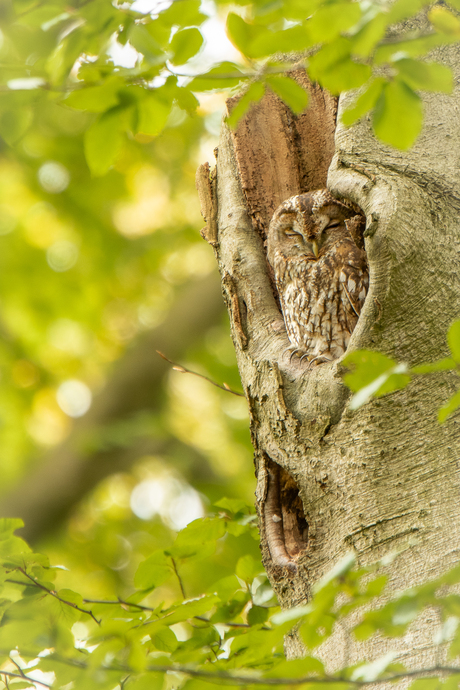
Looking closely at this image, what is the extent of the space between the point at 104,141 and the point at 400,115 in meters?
0.54

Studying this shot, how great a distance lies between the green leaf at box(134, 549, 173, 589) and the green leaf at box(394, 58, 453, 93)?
1.39 meters

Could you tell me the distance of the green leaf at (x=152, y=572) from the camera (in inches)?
68.7

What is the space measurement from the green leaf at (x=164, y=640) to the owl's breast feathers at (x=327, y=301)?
1.23m

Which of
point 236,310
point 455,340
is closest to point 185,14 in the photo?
point 455,340

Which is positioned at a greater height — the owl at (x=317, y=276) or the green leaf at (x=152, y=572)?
the owl at (x=317, y=276)

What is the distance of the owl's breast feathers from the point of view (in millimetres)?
2449

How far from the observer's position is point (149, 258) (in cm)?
805

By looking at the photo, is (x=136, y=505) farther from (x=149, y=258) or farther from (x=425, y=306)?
(x=425, y=306)

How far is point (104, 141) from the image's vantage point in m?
1.15

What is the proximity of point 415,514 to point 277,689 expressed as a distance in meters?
0.58

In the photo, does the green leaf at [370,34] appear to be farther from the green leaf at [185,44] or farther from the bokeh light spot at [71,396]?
the bokeh light spot at [71,396]

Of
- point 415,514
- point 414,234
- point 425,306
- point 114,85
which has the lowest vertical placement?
point 415,514

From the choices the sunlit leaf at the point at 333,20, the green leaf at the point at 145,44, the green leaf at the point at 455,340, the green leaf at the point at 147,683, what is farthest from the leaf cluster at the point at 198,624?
the green leaf at the point at 145,44

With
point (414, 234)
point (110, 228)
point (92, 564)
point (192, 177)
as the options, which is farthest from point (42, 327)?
point (414, 234)
